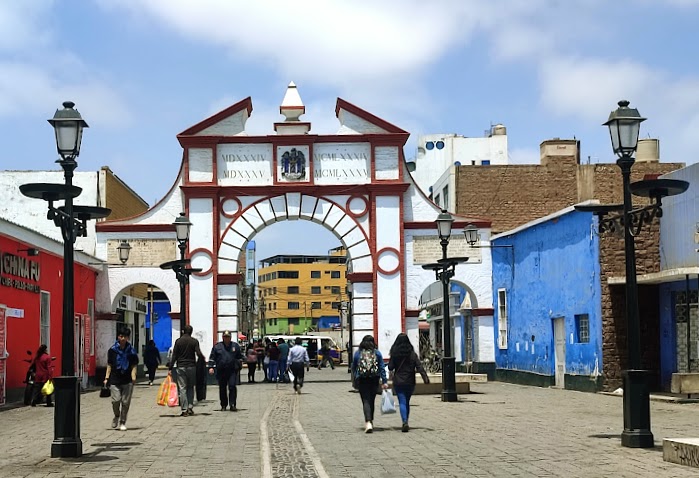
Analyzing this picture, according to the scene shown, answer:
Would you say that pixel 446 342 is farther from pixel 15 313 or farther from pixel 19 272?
pixel 19 272

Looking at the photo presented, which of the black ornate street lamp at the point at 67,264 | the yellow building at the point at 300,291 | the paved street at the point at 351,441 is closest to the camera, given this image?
the paved street at the point at 351,441

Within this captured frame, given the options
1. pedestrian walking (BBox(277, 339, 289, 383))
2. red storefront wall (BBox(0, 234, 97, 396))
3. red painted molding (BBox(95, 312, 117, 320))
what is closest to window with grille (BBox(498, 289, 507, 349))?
pedestrian walking (BBox(277, 339, 289, 383))

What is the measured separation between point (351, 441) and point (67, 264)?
14.1ft

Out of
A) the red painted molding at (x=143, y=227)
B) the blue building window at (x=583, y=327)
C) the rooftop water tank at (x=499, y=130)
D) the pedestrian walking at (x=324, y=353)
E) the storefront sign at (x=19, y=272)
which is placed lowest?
the pedestrian walking at (x=324, y=353)

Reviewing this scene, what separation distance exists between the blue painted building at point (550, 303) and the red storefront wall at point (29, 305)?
1267 centimetres

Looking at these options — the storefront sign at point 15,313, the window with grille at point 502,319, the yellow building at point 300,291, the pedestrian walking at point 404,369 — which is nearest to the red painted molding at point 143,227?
the storefront sign at point 15,313

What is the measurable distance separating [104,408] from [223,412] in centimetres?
311

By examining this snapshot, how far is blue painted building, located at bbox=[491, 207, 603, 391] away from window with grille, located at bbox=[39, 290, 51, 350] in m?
13.1

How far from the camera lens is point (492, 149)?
5816cm

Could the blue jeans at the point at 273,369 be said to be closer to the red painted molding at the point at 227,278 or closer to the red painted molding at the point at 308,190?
the red painted molding at the point at 227,278

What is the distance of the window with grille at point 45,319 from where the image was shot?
88.6ft


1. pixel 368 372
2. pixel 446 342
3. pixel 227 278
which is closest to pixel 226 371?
pixel 446 342

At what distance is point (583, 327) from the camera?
2648cm

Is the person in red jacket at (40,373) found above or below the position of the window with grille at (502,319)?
below
